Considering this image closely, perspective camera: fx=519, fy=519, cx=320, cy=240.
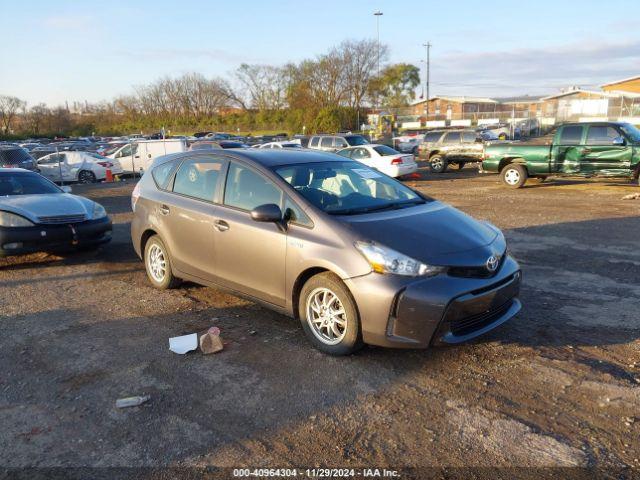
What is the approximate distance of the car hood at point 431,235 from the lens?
3992mm

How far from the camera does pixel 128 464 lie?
9.87 ft

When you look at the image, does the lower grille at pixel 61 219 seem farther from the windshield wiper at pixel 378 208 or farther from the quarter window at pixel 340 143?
the quarter window at pixel 340 143

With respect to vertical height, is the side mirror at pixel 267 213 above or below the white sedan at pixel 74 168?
above

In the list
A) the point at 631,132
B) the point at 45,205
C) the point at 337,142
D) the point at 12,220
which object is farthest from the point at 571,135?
the point at 12,220

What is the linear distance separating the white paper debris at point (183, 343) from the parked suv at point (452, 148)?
18.9 metres

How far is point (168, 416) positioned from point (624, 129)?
14.5m

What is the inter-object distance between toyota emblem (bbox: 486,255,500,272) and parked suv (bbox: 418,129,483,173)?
18.2m

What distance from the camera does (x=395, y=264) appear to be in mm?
3914

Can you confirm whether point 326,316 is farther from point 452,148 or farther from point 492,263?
point 452,148

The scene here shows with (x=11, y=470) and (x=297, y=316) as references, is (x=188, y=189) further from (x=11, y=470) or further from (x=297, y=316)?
(x=11, y=470)

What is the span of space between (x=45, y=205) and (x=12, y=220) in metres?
0.61

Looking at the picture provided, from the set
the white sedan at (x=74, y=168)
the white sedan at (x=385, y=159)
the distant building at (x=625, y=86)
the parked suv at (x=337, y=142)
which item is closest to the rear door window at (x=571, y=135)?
the white sedan at (x=385, y=159)

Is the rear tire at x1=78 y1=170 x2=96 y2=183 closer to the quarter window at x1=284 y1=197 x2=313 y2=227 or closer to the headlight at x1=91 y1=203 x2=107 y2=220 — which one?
the headlight at x1=91 y1=203 x2=107 y2=220

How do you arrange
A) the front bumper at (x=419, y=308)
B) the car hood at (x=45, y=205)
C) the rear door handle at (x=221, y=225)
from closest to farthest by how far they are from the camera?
the front bumper at (x=419, y=308) → the rear door handle at (x=221, y=225) → the car hood at (x=45, y=205)
